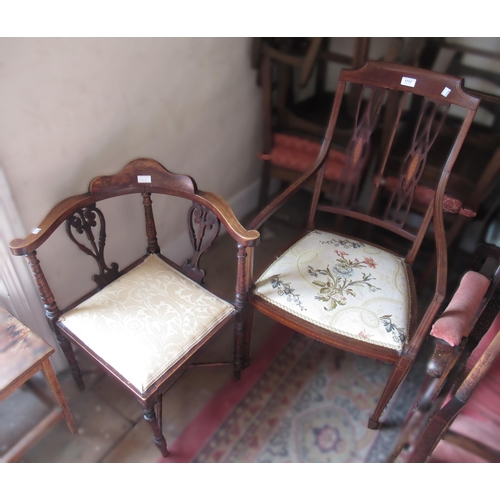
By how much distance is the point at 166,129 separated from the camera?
1562mm

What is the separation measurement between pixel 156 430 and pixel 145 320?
331 millimetres

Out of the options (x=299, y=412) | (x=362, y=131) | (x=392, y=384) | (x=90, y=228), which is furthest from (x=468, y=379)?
(x=90, y=228)

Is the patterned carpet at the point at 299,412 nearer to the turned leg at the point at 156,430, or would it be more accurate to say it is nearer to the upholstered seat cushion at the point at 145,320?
the turned leg at the point at 156,430

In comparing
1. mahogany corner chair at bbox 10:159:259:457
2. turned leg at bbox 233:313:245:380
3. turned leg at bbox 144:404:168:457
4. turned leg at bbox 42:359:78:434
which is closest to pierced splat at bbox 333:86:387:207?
mahogany corner chair at bbox 10:159:259:457

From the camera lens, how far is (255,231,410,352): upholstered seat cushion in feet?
3.99

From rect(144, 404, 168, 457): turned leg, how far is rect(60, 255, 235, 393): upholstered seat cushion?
104mm

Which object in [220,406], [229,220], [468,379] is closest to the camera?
[468,379]

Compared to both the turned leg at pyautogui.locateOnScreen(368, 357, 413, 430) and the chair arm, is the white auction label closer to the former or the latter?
the chair arm

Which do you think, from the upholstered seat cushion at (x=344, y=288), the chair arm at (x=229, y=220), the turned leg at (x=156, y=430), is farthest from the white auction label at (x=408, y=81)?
the turned leg at (x=156, y=430)

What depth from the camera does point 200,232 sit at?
4.20ft

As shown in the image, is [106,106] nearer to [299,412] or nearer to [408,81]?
[408,81]
